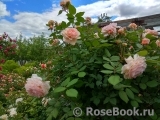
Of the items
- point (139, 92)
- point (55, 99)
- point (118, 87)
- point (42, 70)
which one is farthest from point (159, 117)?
point (42, 70)

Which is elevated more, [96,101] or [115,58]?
[115,58]

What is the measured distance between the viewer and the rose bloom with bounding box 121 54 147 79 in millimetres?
1202

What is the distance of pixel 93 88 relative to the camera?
52.4 inches

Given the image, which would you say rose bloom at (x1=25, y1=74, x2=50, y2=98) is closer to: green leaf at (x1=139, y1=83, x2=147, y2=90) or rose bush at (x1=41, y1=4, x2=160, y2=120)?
rose bush at (x1=41, y1=4, x2=160, y2=120)

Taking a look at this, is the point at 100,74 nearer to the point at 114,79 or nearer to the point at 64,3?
the point at 114,79

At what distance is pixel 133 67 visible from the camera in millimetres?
1206

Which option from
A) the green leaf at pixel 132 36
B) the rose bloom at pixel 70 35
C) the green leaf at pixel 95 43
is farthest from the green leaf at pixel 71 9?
the green leaf at pixel 132 36

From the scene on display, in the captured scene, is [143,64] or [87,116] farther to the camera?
[87,116]

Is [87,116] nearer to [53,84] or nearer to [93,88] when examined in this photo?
[93,88]

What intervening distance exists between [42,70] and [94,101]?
43cm

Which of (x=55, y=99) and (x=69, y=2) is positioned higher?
(x=69, y=2)

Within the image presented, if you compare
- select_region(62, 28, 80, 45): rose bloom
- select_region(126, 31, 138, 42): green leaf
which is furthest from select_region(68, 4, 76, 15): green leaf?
select_region(126, 31, 138, 42): green leaf

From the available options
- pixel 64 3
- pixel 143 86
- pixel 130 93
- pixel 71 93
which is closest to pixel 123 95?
pixel 130 93

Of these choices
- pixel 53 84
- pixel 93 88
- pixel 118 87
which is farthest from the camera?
pixel 53 84
